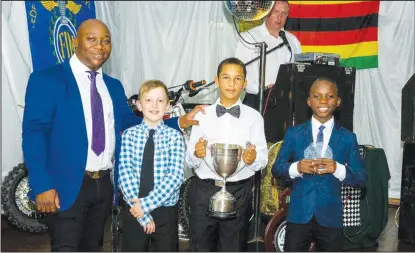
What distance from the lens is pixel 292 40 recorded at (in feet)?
17.8

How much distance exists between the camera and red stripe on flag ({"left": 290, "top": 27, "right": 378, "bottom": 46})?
6605 mm

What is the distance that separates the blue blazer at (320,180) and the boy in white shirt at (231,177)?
0.21 metres

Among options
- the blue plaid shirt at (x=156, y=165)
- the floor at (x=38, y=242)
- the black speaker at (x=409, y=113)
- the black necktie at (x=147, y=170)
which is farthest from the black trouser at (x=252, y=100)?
the black necktie at (x=147, y=170)

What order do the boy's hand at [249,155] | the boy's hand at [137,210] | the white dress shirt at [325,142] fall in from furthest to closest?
the white dress shirt at [325,142] → the boy's hand at [249,155] → the boy's hand at [137,210]

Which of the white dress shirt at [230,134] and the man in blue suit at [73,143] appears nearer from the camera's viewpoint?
the man in blue suit at [73,143]

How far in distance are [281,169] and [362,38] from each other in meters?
4.02

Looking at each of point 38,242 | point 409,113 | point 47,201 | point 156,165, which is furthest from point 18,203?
point 409,113

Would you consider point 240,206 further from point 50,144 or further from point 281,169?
point 50,144

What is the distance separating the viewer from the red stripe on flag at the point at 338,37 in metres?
6.61

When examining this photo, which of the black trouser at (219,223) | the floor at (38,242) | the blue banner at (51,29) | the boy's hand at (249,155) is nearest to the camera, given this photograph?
the boy's hand at (249,155)

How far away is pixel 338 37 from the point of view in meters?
6.63

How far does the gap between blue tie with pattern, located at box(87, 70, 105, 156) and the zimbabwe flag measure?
4.24 m

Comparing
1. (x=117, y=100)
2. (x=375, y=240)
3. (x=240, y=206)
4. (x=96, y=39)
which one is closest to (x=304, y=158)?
(x=240, y=206)

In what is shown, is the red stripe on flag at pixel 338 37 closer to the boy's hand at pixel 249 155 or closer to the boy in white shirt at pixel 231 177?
the boy in white shirt at pixel 231 177
